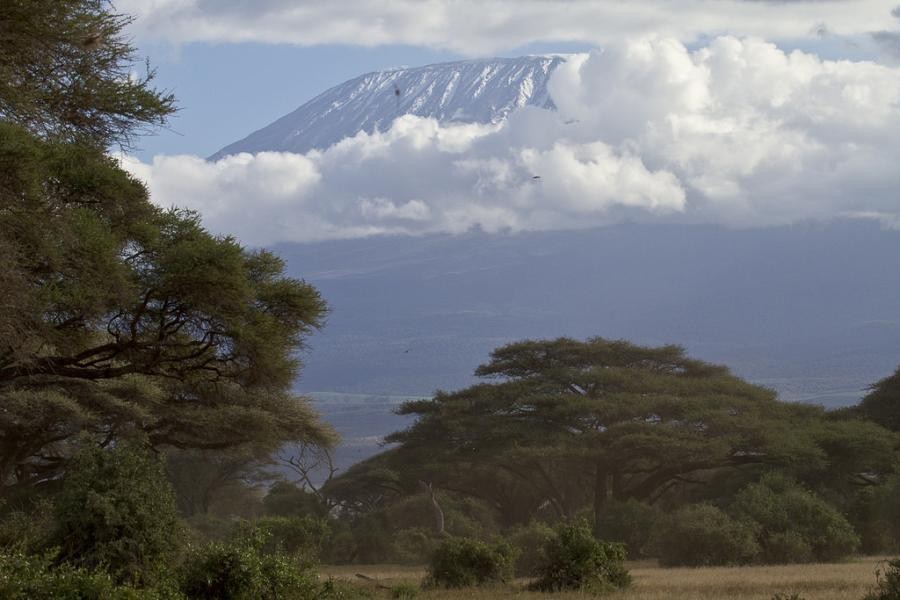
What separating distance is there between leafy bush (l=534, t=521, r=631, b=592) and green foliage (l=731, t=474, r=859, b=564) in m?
15.2

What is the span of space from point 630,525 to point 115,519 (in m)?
26.2

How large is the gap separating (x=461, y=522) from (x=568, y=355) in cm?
803

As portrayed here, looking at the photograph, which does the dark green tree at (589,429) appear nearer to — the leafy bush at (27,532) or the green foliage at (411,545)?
the green foliage at (411,545)

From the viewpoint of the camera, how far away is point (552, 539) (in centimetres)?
2147

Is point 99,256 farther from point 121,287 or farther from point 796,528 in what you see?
point 796,528

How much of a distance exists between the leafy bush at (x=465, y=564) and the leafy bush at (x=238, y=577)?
761 centimetres

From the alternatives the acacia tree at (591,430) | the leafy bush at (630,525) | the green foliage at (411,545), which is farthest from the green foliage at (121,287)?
the acacia tree at (591,430)

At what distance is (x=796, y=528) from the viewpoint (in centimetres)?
3588

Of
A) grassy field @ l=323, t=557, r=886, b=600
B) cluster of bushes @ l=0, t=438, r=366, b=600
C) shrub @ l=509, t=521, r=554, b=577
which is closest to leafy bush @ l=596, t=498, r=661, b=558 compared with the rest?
shrub @ l=509, t=521, r=554, b=577

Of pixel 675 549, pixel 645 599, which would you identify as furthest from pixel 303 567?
pixel 675 549

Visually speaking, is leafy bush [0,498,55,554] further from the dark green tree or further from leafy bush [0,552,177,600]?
the dark green tree

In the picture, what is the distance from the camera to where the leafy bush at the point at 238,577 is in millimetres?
14211

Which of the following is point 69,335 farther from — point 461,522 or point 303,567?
point 461,522

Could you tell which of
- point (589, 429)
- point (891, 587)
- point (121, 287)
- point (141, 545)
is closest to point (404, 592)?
point (141, 545)
